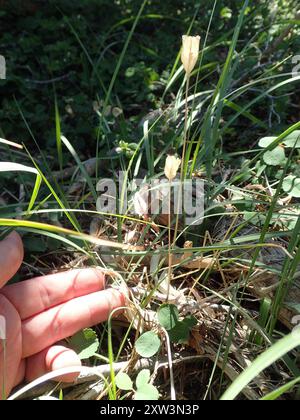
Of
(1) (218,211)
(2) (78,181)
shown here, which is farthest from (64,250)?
(1) (218,211)

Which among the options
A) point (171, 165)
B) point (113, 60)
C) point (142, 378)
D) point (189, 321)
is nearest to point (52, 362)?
point (142, 378)

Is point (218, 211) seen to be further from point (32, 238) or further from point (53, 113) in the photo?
point (53, 113)

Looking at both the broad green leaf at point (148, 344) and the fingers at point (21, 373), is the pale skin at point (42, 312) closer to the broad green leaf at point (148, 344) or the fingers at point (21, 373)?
the fingers at point (21, 373)

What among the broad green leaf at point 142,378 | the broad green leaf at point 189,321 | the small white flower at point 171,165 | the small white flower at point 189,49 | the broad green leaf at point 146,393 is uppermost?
the small white flower at point 189,49

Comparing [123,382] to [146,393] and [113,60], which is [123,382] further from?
[113,60]

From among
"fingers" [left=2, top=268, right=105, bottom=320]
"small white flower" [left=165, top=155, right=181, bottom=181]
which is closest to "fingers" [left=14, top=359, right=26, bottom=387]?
"fingers" [left=2, top=268, right=105, bottom=320]

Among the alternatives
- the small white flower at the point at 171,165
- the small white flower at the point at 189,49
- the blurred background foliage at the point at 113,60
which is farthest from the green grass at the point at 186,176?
the small white flower at the point at 189,49

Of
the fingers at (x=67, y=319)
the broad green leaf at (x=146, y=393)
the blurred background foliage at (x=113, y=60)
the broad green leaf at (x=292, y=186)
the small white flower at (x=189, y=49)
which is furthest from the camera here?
the blurred background foliage at (x=113, y=60)
